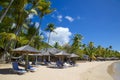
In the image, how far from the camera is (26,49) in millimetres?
17266

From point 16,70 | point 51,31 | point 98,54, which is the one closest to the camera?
point 16,70

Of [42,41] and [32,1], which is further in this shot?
[42,41]

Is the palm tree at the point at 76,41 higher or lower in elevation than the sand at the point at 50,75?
higher

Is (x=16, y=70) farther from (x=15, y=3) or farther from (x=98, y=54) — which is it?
(x=98, y=54)

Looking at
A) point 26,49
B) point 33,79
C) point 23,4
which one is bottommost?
point 33,79

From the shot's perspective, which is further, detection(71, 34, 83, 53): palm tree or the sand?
detection(71, 34, 83, 53): palm tree

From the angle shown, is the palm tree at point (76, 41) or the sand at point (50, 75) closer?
the sand at point (50, 75)

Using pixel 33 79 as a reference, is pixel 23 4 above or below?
above

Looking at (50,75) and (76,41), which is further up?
(76,41)

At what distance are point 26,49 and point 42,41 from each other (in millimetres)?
33497

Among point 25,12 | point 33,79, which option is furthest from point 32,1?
point 33,79

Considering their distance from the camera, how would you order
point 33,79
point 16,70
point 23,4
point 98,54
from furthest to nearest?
point 98,54 < point 23,4 < point 16,70 < point 33,79

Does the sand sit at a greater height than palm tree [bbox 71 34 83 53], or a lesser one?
lesser

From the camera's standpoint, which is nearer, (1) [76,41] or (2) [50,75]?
(2) [50,75]
